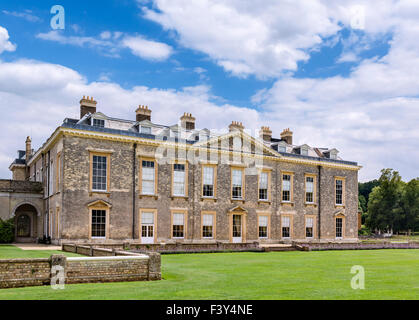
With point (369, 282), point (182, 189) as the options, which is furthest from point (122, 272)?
point (182, 189)

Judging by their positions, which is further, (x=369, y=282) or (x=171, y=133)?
(x=171, y=133)

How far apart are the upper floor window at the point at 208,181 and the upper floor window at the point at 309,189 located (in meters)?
10.7

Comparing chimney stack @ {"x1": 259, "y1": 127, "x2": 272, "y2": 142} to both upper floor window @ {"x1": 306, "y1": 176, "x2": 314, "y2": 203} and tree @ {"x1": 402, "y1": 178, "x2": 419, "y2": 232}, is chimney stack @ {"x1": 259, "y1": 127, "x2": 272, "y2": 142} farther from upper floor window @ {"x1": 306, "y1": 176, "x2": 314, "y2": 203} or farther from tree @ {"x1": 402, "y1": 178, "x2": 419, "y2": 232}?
tree @ {"x1": 402, "y1": 178, "x2": 419, "y2": 232}

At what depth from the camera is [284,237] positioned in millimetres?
41875

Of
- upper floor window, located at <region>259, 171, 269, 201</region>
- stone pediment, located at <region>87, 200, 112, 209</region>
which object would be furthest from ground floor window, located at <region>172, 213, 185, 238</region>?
upper floor window, located at <region>259, 171, 269, 201</region>

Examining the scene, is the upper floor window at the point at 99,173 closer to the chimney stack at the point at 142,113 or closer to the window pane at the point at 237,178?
the chimney stack at the point at 142,113

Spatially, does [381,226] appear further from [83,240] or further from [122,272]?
[122,272]

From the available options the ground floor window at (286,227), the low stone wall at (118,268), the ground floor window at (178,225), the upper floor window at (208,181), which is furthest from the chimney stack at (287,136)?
the low stone wall at (118,268)

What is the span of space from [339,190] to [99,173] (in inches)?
978

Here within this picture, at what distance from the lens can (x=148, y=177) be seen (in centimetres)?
3475

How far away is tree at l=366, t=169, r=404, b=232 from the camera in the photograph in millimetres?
77062

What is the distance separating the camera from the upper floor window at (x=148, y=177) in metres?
34.5

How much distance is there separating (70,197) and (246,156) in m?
15.4
